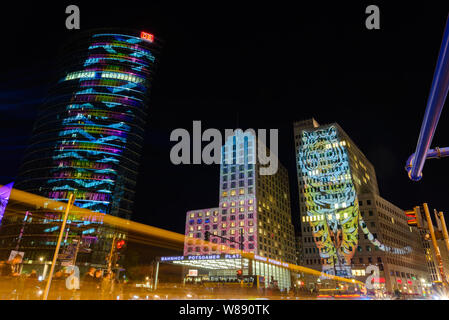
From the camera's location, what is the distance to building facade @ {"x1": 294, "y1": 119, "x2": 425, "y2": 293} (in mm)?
82562

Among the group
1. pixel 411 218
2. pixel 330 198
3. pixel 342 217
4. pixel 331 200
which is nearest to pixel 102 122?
pixel 330 198

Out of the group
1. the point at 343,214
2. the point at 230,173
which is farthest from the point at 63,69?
the point at 343,214

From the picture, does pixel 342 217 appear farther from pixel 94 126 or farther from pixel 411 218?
pixel 94 126

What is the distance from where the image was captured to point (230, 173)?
327 ft

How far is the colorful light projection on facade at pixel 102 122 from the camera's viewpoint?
8894 cm

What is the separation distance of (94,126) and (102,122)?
9.89 ft

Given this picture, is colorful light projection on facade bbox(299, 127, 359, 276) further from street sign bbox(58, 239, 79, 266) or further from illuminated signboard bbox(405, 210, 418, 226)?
illuminated signboard bbox(405, 210, 418, 226)

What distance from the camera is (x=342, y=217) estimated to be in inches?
3364

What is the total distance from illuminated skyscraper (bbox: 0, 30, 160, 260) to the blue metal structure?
3720 inches

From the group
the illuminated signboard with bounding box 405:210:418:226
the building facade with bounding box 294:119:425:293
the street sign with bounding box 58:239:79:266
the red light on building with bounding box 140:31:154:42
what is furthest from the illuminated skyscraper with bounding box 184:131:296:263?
the illuminated signboard with bounding box 405:210:418:226

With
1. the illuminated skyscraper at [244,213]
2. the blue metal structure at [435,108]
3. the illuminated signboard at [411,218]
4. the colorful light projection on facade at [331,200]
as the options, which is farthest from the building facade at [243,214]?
the blue metal structure at [435,108]

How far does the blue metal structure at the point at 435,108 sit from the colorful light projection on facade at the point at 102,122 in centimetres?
9603

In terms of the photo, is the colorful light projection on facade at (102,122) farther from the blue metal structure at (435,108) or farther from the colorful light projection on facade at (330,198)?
the blue metal structure at (435,108)
